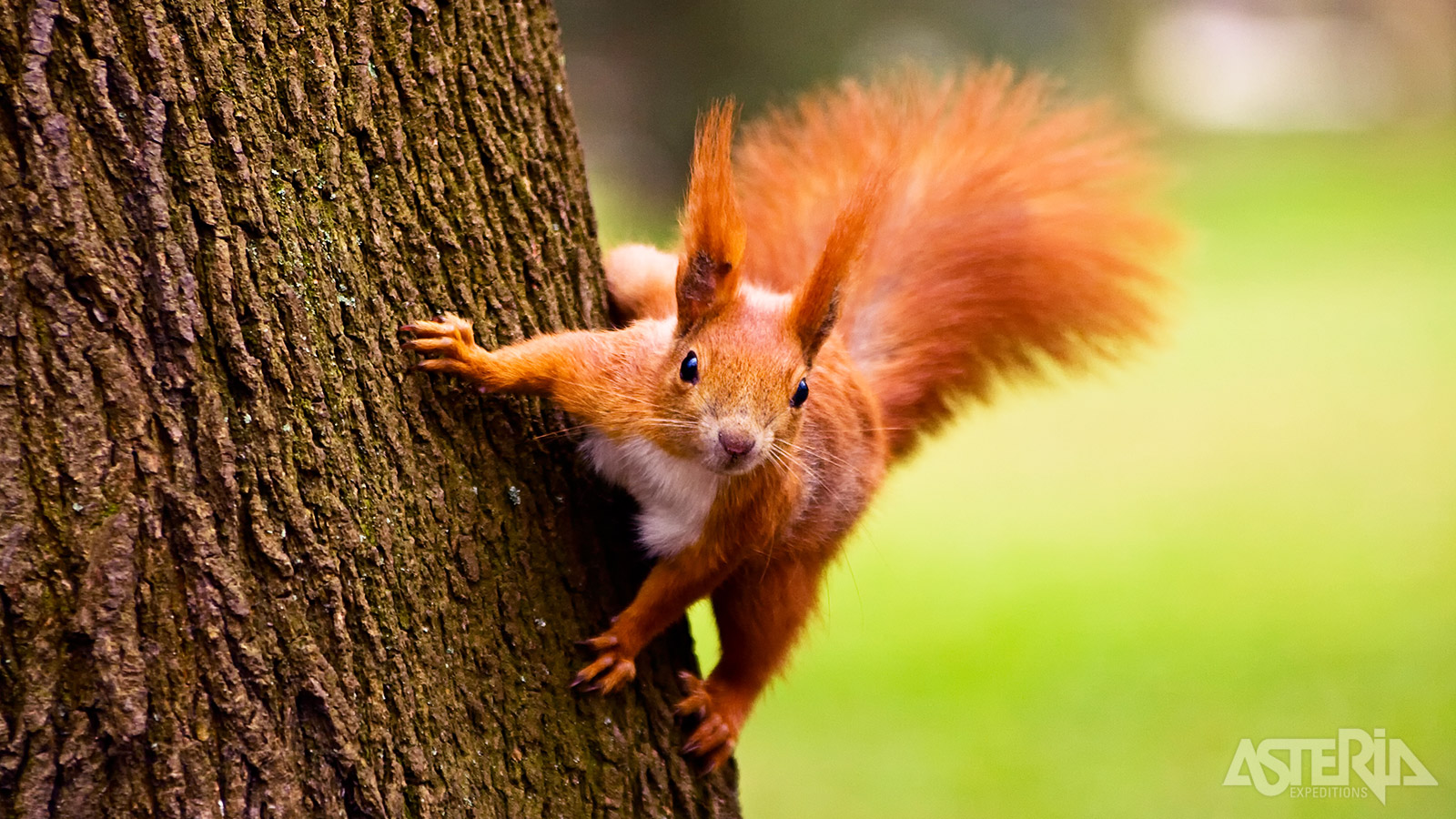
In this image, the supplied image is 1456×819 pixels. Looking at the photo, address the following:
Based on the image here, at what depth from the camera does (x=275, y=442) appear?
1580mm

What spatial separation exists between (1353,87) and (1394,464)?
12.4 meters

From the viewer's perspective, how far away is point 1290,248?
1146cm

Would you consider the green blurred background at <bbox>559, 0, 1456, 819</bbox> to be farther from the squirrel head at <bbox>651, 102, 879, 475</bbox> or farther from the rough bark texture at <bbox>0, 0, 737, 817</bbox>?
the rough bark texture at <bbox>0, 0, 737, 817</bbox>

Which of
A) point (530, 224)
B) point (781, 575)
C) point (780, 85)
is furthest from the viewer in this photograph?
point (780, 85)

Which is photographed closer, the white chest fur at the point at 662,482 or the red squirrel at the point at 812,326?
the red squirrel at the point at 812,326

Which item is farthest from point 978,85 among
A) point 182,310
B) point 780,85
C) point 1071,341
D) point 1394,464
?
point 780,85

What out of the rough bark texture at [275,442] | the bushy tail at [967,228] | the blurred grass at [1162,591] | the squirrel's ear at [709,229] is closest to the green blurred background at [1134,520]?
the blurred grass at [1162,591]

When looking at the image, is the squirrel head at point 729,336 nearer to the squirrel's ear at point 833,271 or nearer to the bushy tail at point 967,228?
the squirrel's ear at point 833,271

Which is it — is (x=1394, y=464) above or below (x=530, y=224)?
below

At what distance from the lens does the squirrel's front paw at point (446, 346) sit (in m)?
1.75

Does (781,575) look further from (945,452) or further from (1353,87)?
(1353,87)

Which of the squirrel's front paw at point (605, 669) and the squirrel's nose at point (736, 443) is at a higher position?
the squirrel's nose at point (736, 443)

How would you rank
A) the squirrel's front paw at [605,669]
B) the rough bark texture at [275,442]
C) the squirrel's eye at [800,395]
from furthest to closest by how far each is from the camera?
1. the squirrel's eye at [800,395]
2. the squirrel's front paw at [605,669]
3. the rough bark texture at [275,442]

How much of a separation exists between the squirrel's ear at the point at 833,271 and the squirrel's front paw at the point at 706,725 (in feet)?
1.90
